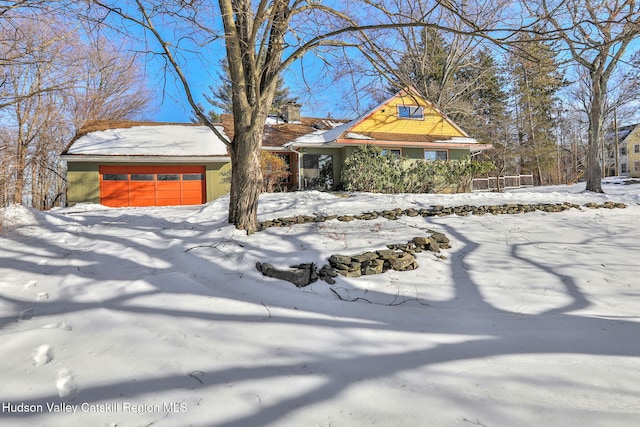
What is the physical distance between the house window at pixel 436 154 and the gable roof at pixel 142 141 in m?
9.67

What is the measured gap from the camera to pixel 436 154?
15984 millimetres

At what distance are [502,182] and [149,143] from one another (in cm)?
2237

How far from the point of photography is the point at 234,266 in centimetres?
396

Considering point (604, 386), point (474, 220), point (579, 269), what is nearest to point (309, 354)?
point (604, 386)

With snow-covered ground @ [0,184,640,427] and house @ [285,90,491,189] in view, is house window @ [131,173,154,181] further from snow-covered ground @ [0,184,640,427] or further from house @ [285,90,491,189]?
snow-covered ground @ [0,184,640,427]

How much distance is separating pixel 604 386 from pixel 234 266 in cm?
351

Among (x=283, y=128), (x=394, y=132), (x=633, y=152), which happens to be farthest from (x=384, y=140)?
(x=633, y=152)

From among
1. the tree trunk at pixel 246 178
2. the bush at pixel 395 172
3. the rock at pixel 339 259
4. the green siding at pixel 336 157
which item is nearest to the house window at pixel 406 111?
the bush at pixel 395 172

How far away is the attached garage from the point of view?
12000mm

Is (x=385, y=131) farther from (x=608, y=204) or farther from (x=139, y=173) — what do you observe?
(x=139, y=173)

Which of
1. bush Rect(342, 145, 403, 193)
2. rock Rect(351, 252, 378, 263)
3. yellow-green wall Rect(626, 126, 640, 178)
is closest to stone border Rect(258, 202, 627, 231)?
rock Rect(351, 252, 378, 263)

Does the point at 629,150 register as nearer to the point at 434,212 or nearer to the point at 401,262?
the point at 434,212

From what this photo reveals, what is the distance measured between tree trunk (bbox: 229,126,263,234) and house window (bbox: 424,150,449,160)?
12.1 m

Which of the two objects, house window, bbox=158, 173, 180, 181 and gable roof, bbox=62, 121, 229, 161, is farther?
house window, bbox=158, 173, 180, 181
